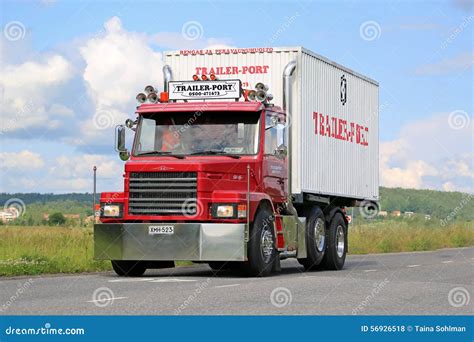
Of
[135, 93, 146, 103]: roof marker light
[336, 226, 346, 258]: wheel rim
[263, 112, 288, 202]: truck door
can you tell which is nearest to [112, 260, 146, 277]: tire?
[263, 112, 288, 202]: truck door

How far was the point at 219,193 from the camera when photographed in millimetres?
19203

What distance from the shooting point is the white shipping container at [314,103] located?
22219 mm

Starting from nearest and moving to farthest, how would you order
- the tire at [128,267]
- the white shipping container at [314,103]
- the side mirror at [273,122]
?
the tire at [128,267], the side mirror at [273,122], the white shipping container at [314,103]

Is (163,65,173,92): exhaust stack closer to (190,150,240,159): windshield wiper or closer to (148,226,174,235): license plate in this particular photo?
(190,150,240,159): windshield wiper

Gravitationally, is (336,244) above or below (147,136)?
below

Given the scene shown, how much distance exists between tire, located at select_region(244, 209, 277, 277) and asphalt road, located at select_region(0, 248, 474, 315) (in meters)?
0.28

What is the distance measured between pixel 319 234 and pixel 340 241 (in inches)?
58.1

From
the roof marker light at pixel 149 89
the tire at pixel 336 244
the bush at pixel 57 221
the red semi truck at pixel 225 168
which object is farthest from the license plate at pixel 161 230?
the bush at pixel 57 221

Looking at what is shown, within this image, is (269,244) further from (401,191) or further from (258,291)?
(401,191)

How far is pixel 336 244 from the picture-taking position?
2444 centimetres

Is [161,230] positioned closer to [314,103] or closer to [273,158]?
[273,158]

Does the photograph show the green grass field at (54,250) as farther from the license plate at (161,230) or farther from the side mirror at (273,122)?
the side mirror at (273,122)

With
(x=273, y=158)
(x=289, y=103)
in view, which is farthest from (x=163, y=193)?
(x=289, y=103)

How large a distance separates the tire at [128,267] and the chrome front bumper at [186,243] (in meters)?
0.73
